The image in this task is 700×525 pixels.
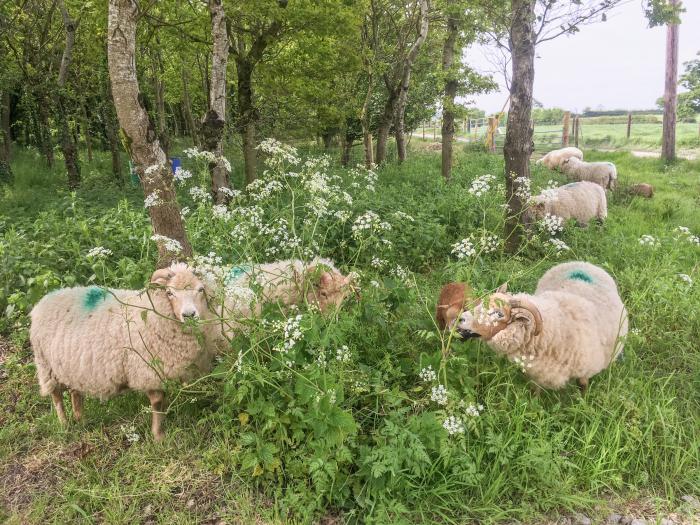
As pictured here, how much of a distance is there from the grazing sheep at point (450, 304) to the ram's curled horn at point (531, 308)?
1.10 feet

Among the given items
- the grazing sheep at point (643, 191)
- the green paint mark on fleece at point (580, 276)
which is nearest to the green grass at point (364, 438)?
the green paint mark on fleece at point (580, 276)

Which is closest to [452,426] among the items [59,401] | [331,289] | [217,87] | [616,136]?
[331,289]

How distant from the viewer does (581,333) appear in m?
3.26

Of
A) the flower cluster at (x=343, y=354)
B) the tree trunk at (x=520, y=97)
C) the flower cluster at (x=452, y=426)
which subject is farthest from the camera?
the tree trunk at (x=520, y=97)

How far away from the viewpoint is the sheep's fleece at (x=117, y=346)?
3.09 metres

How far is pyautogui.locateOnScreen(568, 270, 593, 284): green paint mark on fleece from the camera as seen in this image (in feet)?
12.6

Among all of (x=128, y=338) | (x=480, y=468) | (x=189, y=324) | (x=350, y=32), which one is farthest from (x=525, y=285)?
(x=350, y=32)

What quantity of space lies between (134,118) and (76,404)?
95.6 inches

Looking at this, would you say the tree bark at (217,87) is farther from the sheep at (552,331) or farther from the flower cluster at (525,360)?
the flower cluster at (525,360)

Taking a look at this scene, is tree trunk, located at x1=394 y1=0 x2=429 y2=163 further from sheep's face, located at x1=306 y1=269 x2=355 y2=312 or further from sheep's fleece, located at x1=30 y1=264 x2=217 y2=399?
sheep's fleece, located at x1=30 y1=264 x2=217 y2=399

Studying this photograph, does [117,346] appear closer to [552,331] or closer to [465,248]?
[465,248]

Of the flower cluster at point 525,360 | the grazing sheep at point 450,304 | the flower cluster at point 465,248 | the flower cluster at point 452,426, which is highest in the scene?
the flower cluster at point 465,248

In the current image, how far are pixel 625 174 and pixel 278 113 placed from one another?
1000cm

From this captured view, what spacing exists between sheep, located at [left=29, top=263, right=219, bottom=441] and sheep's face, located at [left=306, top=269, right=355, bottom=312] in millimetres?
868
